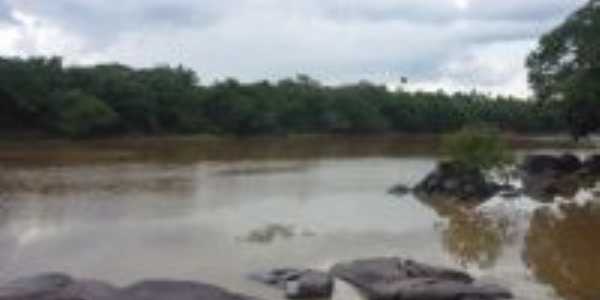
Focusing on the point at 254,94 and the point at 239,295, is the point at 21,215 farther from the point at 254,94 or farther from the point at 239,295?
the point at 254,94

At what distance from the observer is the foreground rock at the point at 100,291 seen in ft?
67.7

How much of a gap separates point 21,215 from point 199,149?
5767 cm

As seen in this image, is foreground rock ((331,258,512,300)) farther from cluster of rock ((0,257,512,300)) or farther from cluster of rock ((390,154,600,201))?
cluster of rock ((390,154,600,201))

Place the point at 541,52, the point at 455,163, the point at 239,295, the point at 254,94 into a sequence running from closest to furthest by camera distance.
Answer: the point at 239,295, the point at 455,163, the point at 541,52, the point at 254,94

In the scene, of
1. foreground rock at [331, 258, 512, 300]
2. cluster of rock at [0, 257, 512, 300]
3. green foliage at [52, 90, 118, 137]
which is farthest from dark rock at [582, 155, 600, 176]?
green foliage at [52, 90, 118, 137]

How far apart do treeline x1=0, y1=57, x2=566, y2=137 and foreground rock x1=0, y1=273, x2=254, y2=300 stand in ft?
196

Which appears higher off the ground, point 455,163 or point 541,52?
point 541,52

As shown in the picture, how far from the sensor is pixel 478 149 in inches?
2094

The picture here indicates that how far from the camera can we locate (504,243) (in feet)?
107

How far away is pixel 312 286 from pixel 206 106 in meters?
104

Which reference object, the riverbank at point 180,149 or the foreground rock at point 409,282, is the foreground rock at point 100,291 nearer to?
the foreground rock at point 409,282

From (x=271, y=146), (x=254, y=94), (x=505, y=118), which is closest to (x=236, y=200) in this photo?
(x=271, y=146)

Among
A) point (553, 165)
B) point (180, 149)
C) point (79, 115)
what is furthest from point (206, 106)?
point (553, 165)

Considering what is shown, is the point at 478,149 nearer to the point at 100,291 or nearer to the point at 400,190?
the point at 400,190
